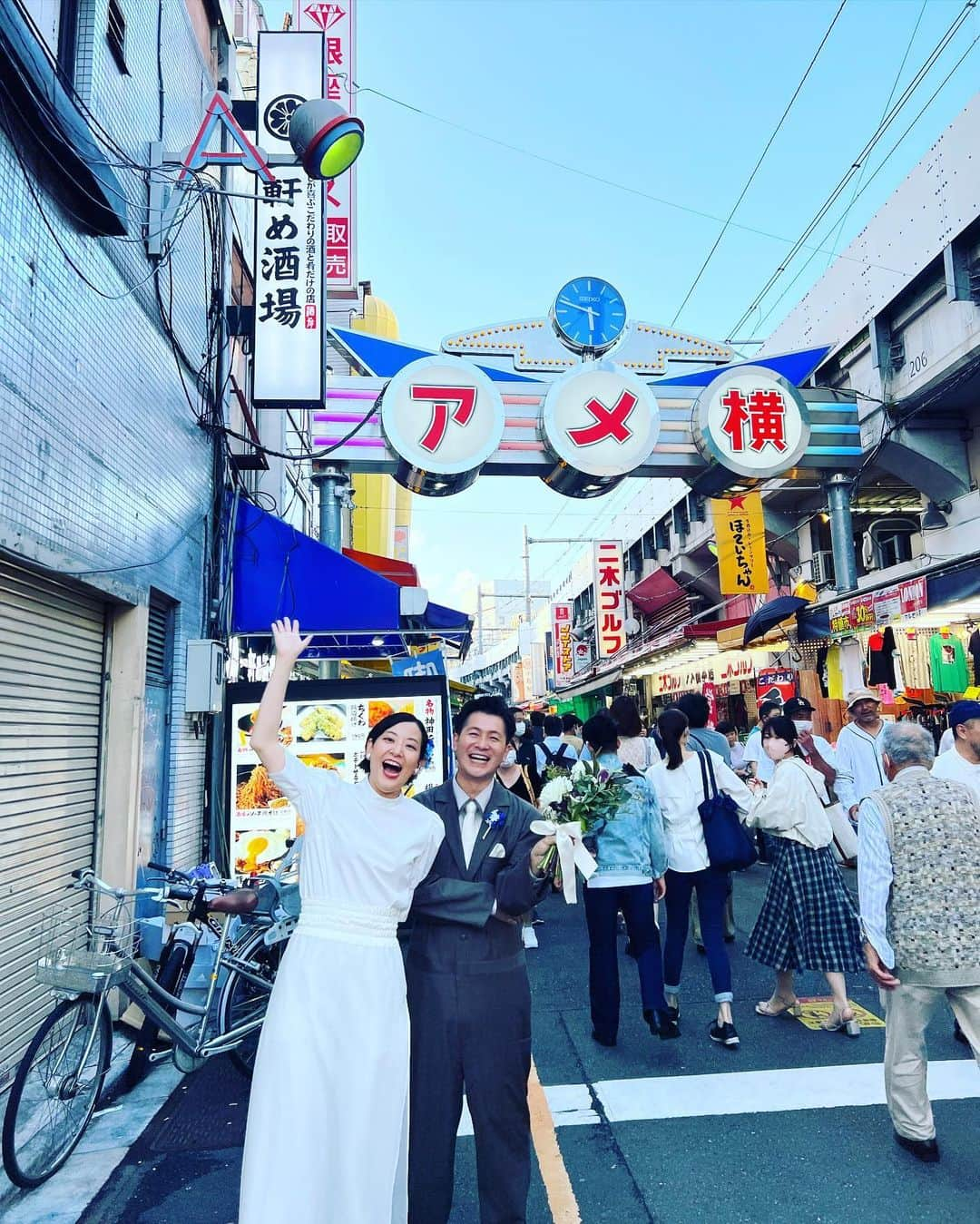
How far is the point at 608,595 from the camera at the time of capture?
82.7 feet

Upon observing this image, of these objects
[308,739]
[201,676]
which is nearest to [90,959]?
[308,739]

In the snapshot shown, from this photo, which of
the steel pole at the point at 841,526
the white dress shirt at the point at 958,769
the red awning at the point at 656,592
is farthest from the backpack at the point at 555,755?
the red awning at the point at 656,592

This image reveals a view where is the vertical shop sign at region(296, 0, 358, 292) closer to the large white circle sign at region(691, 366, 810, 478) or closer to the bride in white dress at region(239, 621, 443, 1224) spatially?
the large white circle sign at region(691, 366, 810, 478)

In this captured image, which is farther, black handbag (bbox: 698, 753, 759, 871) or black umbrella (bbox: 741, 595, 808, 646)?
black umbrella (bbox: 741, 595, 808, 646)

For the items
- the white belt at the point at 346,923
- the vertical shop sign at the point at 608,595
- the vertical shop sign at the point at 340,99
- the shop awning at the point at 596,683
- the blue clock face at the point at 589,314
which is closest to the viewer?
the white belt at the point at 346,923

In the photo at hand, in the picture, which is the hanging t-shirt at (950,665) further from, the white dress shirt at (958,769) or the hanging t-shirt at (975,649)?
the white dress shirt at (958,769)

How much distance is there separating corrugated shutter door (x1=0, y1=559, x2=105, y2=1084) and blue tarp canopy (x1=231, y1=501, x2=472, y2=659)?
3.09 metres

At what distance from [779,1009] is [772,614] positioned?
26.7 feet

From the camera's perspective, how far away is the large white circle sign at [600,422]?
12.0m

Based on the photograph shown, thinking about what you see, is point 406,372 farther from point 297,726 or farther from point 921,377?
point 921,377

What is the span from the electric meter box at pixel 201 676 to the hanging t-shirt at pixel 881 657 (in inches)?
340

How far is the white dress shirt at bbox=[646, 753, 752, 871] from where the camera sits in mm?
5305

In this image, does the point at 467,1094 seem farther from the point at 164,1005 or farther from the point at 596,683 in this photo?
the point at 596,683

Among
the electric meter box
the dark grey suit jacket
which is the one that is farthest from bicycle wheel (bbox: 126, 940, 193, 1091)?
the electric meter box
